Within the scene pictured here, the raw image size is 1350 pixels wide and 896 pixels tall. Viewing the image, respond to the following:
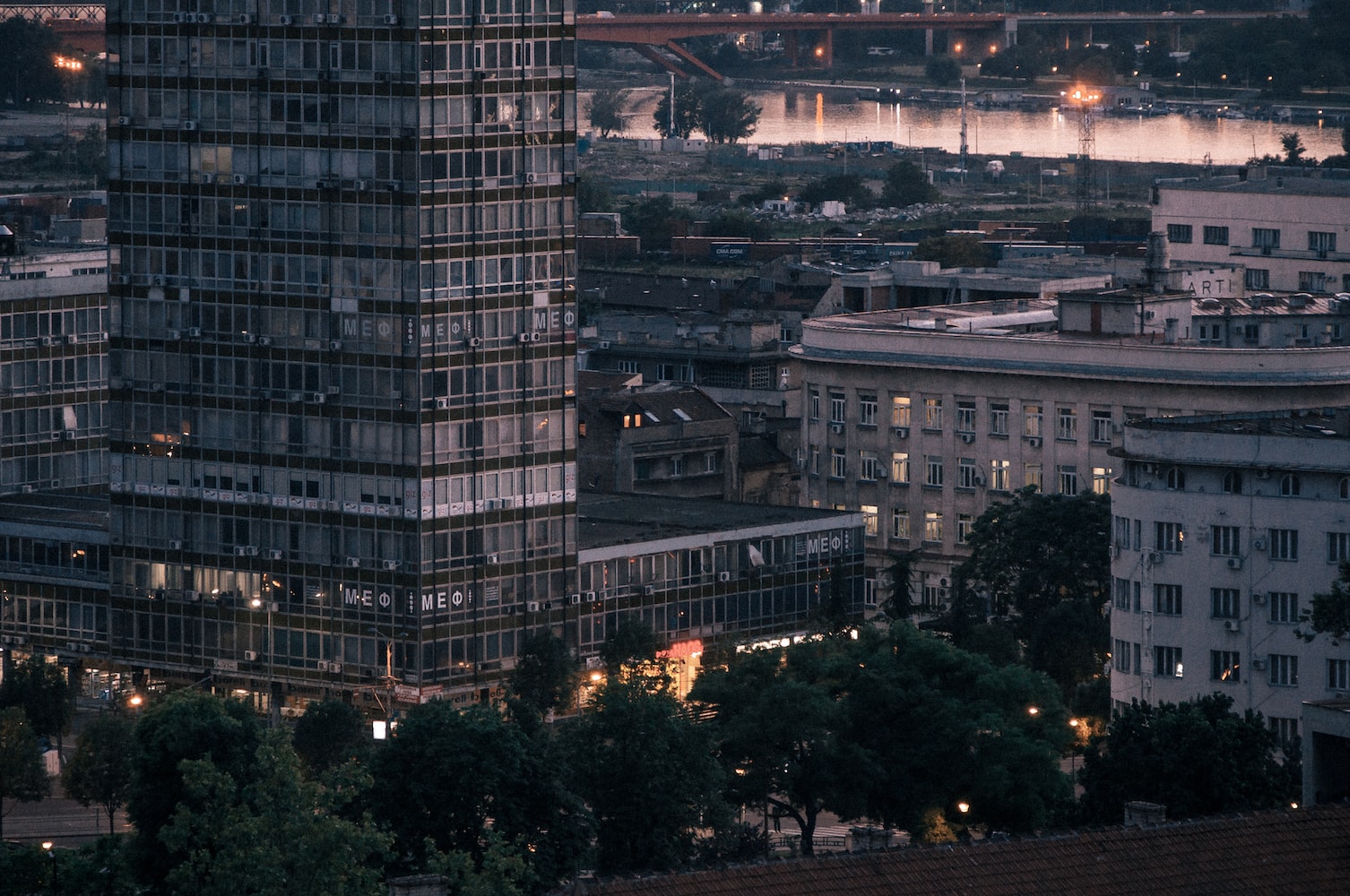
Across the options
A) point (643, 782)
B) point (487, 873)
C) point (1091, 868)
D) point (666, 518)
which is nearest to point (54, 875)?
point (643, 782)

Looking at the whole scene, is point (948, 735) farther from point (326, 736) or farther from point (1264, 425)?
point (326, 736)

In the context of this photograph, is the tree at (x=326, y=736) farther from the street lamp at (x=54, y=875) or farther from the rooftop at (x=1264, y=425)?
the rooftop at (x=1264, y=425)

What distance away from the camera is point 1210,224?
608ft

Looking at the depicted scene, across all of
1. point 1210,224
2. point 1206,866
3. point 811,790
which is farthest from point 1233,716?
point 1210,224

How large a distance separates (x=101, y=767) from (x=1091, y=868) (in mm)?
40666

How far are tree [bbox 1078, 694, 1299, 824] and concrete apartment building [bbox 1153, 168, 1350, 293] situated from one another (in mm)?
91771

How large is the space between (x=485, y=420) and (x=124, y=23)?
18.2 metres

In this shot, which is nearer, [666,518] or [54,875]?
[54,875]

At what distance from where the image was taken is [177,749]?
283 ft

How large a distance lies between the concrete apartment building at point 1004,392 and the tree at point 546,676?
26.7 m

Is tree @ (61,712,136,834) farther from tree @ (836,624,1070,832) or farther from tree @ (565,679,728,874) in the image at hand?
tree @ (836,624,1070,832)

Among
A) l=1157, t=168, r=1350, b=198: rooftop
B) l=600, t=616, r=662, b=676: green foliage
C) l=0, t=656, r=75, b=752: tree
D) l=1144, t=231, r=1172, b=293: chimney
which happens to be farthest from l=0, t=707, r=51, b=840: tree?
l=1157, t=168, r=1350, b=198: rooftop

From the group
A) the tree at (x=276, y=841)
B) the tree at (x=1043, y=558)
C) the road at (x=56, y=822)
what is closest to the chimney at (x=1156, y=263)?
the tree at (x=1043, y=558)

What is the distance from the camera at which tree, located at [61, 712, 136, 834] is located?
99.1 m
